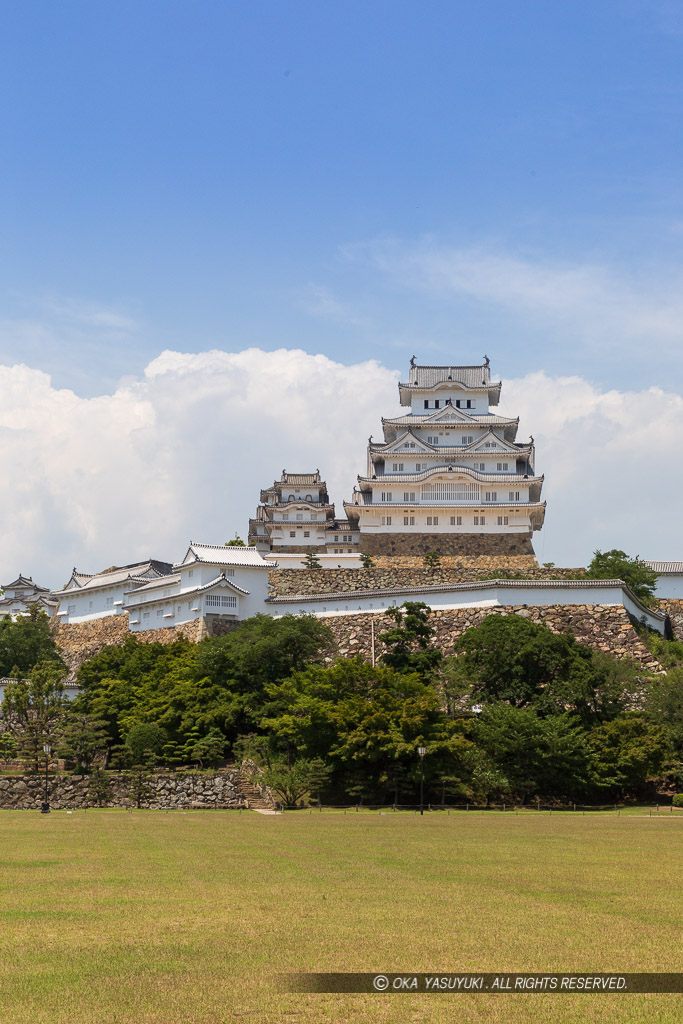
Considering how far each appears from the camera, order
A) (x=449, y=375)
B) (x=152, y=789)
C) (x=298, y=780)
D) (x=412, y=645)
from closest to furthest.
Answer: (x=298, y=780) → (x=152, y=789) → (x=412, y=645) → (x=449, y=375)

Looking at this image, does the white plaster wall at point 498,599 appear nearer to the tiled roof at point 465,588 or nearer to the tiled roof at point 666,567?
the tiled roof at point 465,588

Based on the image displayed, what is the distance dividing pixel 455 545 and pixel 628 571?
37.9 feet

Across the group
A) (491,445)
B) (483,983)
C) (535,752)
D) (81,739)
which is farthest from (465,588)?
(483,983)

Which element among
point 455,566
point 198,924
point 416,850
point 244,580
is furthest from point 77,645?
point 198,924

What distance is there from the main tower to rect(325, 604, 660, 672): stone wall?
16282 millimetres

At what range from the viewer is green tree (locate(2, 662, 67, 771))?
1293 inches

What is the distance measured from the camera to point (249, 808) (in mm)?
28844

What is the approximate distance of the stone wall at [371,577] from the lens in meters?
44.6

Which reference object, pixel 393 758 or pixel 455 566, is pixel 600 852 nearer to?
pixel 393 758

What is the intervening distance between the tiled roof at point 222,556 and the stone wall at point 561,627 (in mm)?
5580

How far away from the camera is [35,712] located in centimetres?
3578

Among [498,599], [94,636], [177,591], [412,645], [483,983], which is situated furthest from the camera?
[94,636]

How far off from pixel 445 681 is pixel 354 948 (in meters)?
24.1

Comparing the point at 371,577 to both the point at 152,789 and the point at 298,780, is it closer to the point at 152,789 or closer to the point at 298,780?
the point at 152,789
